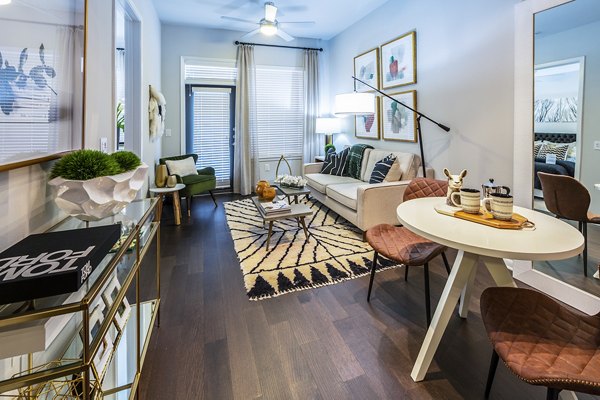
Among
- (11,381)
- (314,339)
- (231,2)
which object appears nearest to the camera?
(11,381)

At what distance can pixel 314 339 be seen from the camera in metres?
1.67

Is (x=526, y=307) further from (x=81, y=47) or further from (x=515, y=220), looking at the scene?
(x=81, y=47)

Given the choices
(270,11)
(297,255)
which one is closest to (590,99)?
(297,255)

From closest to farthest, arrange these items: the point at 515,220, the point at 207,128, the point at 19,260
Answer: the point at 19,260
the point at 515,220
the point at 207,128

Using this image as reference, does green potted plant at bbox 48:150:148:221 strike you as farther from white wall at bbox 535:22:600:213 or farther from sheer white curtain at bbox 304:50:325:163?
sheer white curtain at bbox 304:50:325:163

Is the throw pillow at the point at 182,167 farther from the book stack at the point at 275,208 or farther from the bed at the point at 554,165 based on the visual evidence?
the bed at the point at 554,165

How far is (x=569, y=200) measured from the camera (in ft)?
6.35

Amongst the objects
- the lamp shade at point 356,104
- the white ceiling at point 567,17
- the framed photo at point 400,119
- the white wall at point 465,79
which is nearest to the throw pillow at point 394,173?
the white wall at point 465,79

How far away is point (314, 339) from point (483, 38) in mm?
2946

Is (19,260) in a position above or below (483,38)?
below

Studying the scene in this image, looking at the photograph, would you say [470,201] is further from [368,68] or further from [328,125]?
[328,125]

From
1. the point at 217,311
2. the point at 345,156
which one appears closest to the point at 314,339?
the point at 217,311

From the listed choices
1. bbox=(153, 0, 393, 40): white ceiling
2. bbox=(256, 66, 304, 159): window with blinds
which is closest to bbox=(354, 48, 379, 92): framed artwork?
bbox=(153, 0, 393, 40): white ceiling

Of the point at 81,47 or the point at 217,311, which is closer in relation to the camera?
the point at 81,47
